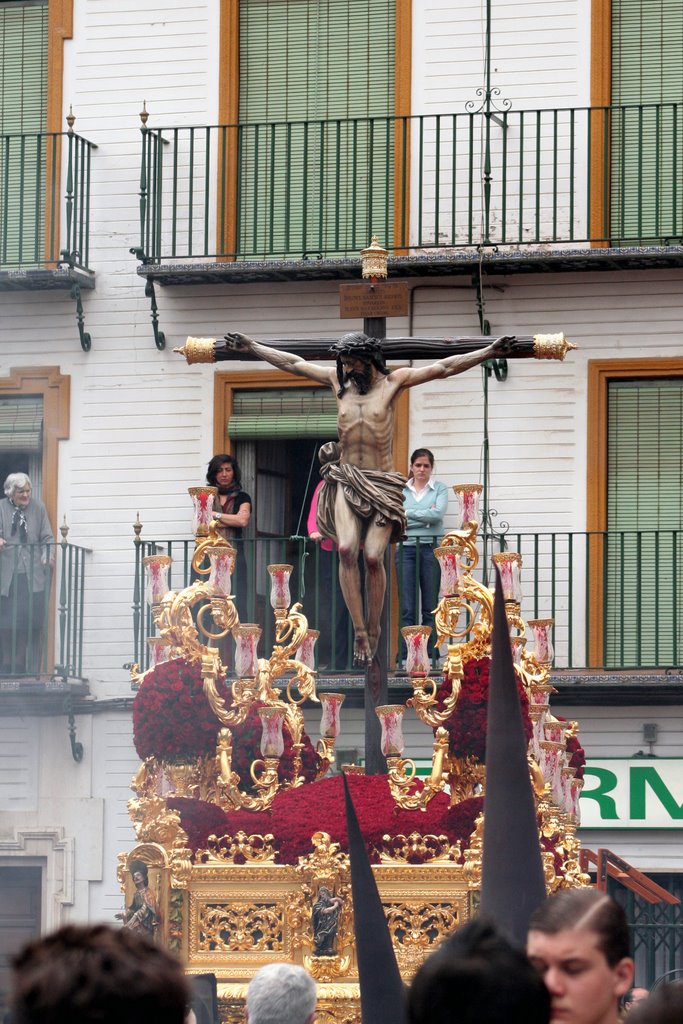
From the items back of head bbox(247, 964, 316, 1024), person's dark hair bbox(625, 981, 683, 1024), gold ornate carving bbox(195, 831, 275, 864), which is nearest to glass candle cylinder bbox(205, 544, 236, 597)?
gold ornate carving bbox(195, 831, 275, 864)

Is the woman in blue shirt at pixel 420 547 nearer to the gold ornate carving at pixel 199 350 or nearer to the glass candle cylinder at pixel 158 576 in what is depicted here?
the gold ornate carving at pixel 199 350

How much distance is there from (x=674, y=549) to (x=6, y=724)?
550cm

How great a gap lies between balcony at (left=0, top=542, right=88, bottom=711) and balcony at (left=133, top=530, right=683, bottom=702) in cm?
67

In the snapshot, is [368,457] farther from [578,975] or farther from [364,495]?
[578,975]

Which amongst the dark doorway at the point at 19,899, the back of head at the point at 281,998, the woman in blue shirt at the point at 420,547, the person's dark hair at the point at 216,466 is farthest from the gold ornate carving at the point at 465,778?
the dark doorway at the point at 19,899

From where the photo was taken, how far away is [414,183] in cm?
1748

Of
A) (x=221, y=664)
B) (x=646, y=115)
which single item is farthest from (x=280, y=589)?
(x=646, y=115)

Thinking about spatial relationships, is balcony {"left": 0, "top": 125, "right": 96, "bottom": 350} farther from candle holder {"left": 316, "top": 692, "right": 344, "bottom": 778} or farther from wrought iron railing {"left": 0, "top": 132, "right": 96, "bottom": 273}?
candle holder {"left": 316, "top": 692, "right": 344, "bottom": 778}

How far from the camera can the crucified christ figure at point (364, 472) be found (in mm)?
10102

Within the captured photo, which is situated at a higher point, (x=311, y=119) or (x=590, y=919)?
(x=311, y=119)

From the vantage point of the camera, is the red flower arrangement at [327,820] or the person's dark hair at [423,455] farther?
the person's dark hair at [423,455]

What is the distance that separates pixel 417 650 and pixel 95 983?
6.85m

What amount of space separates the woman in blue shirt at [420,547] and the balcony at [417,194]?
5.94ft

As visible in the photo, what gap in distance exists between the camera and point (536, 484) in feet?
55.8
